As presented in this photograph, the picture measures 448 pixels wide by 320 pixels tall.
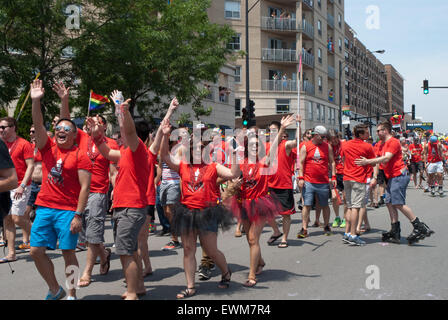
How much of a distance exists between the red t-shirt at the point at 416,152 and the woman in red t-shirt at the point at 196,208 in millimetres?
15623

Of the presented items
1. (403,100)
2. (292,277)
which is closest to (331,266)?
(292,277)

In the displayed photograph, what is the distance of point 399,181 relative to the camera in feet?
25.8

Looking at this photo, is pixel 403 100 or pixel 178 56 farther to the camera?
pixel 403 100

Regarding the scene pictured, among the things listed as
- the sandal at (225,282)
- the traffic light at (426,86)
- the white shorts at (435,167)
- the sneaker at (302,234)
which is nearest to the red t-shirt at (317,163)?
the sneaker at (302,234)

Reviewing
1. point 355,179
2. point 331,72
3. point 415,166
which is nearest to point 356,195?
point 355,179

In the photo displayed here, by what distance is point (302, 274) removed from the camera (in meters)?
6.01

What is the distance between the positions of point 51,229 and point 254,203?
236 cm

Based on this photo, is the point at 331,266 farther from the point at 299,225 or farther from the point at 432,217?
the point at 432,217

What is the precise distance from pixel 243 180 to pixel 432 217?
6.99m

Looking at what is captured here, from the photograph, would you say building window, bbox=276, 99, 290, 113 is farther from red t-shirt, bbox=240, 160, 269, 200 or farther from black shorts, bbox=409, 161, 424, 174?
Result: red t-shirt, bbox=240, 160, 269, 200

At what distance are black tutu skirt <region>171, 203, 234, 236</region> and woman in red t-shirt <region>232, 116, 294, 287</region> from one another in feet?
1.79

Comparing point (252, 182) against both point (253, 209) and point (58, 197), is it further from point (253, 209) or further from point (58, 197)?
point (58, 197)

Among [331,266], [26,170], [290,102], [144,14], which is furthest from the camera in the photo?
[290,102]

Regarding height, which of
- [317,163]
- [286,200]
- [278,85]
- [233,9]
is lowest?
[286,200]
